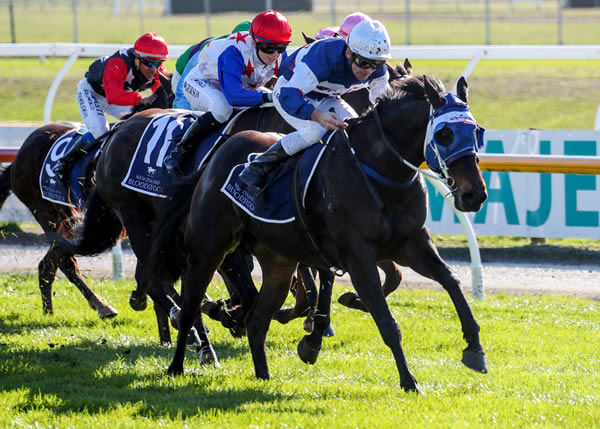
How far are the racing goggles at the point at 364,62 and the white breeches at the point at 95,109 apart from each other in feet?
10.2

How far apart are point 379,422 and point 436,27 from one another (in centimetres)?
2897

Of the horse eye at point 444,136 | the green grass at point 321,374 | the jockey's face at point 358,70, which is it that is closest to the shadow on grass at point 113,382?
the green grass at point 321,374

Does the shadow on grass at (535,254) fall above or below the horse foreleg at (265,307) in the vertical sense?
below

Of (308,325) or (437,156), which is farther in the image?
(308,325)

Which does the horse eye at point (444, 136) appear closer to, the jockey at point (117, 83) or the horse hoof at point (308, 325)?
the horse hoof at point (308, 325)

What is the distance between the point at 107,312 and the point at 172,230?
5.06 feet

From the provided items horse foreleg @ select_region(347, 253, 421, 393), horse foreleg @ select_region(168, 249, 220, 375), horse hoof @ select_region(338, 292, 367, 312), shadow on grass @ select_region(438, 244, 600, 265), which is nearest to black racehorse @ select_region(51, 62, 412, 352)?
horse hoof @ select_region(338, 292, 367, 312)

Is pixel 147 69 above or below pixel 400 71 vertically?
below

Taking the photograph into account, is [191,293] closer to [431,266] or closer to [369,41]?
[431,266]

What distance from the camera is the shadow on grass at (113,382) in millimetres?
4937

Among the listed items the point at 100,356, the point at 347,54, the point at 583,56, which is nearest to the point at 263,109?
the point at 347,54

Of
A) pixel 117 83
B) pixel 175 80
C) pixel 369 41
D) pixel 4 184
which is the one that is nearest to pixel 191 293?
pixel 369 41

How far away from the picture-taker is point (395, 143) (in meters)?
5.07

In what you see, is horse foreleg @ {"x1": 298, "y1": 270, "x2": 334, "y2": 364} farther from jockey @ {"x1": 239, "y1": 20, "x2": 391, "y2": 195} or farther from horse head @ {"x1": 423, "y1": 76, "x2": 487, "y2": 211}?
horse head @ {"x1": 423, "y1": 76, "x2": 487, "y2": 211}
